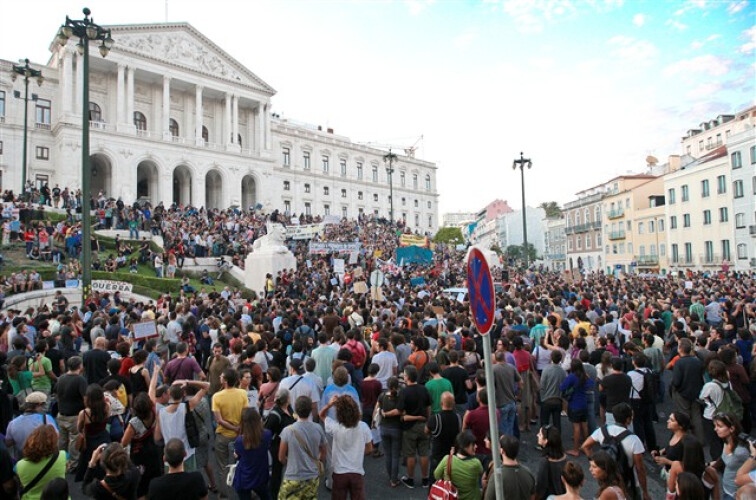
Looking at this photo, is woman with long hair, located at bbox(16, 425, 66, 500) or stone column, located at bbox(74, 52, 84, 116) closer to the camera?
woman with long hair, located at bbox(16, 425, 66, 500)

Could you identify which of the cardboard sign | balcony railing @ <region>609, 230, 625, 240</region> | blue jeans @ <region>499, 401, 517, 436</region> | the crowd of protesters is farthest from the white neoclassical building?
Result: blue jeans @ <region>499, 401, 517, 436</region>

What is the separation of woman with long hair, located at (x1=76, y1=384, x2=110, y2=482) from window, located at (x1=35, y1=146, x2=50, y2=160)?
152 ft

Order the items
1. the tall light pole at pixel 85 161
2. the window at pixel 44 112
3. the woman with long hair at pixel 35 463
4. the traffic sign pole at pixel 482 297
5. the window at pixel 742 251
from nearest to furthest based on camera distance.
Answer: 1. the traffic sign pole at pixel 482 297
2. the woman with long hair at pixel 35 463
3. the tall light pole at pixel 85 161
4. the window at pixel 742 251
5. the window at pixel 44 112

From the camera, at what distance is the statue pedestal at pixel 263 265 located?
2255 cm

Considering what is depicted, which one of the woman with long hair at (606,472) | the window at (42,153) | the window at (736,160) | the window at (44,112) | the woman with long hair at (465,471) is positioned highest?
the window at (44,112)

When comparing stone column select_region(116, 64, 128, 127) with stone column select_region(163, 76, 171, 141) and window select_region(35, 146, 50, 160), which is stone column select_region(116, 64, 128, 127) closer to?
stone column select_region(163, 76, 171, 141)

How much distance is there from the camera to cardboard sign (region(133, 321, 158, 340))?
952cm

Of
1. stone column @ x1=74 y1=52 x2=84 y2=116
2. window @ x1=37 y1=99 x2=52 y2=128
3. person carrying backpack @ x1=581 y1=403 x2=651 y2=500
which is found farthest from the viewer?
window @ x1=37 y1=99 x2=52 y2=128

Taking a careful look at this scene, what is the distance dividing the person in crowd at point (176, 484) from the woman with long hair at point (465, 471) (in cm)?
210

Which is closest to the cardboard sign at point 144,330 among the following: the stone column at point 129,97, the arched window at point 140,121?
the stone column at point 129,97

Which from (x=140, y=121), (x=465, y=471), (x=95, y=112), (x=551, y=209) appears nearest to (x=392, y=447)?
(x=465, y=471)

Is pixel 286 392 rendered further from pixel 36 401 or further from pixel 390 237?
pixel 390 237

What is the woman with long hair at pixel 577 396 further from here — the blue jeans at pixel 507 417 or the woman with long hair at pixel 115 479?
the woman with long hair at pixel 115 479

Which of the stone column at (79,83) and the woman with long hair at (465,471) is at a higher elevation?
the stone column at (79,83)
